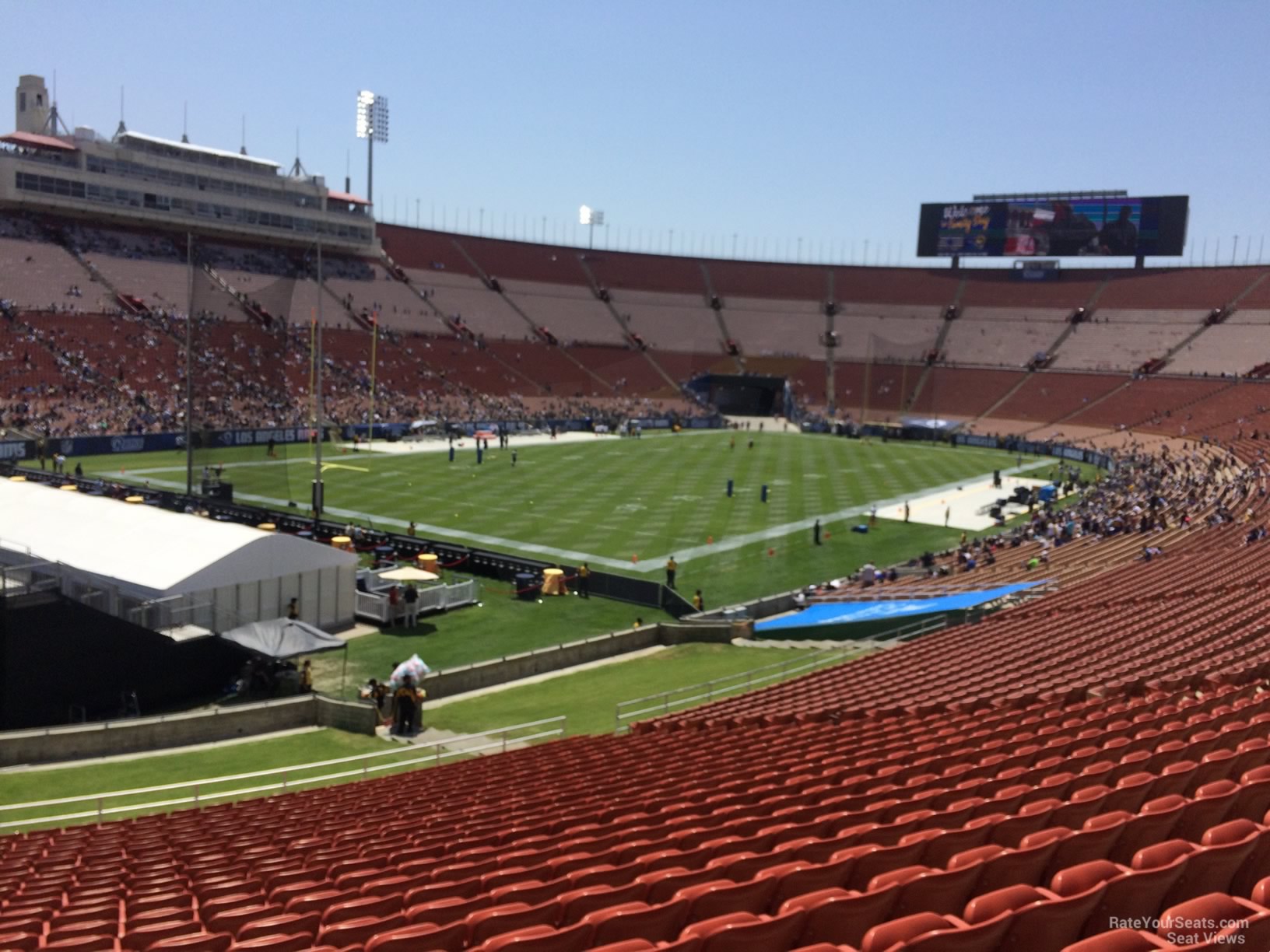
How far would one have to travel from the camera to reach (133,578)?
66.2ft

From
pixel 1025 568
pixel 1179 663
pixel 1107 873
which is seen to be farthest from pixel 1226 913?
pixel 1025 568

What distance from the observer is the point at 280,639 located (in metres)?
19.6

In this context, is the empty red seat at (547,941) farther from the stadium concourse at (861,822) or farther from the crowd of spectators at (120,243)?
the crowd of spectators at (120,243)

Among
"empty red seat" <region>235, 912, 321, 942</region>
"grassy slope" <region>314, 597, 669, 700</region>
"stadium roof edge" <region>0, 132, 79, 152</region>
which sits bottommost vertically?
"grassy slope" <region>314, 597, 669, 700</region>

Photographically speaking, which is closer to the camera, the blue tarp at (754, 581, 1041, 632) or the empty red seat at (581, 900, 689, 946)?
the empty red seat at (581, 900, 689, 946)

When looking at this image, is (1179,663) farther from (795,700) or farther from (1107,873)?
(1107,873)

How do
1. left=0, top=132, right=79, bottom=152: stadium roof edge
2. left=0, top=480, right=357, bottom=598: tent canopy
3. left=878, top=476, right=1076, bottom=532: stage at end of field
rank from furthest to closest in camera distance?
left=0, top=132, right=79, bottom=152: stadium roof edge < left=878, top=476, right=1076, bottom=532: stage at end of field < left=0, top=480, right=357, bottom=598: tent canopy

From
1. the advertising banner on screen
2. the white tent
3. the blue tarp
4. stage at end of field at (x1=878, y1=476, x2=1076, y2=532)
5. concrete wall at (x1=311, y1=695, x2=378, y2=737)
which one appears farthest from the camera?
the advertising banner on screen

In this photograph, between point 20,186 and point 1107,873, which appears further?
point 20,186

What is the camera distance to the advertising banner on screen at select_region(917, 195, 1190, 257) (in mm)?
88875

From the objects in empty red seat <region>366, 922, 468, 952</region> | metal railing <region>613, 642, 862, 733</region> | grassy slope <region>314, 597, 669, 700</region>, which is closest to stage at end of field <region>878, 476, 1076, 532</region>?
grassy slope <region>314, 597, 669, 700</region>

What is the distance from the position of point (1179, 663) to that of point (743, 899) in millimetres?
10642

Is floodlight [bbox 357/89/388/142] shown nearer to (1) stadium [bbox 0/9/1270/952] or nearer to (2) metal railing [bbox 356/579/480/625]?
(1) stadium [bbox 0/9/1270/952]

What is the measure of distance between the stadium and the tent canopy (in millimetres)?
115
